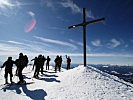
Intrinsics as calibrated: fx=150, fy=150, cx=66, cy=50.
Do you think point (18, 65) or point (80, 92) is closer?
point (80, 92)

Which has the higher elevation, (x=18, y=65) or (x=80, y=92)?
(x=18, y=65)

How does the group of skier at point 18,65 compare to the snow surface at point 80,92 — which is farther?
the group of skier at point 18,65

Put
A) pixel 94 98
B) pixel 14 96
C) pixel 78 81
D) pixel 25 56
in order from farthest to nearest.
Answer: pixel 25 56 < pixel 78 81 < pixel 14 96 < pixel 94 98

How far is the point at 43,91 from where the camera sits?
1208 cm

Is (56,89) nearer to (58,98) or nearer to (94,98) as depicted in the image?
Answer: (58,98)

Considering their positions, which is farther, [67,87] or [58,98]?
[67,87]

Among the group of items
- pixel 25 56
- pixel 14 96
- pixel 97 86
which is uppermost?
pixel 25 56

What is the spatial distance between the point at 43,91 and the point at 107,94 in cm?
500

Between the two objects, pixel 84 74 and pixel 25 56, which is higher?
pixel 25 56

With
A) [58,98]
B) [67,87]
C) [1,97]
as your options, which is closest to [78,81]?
[67,87]

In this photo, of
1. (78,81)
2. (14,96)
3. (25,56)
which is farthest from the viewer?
(25,56)

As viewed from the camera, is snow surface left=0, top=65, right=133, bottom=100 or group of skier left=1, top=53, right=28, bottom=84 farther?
group of skier left=1, top=53, right=28, bottom=84

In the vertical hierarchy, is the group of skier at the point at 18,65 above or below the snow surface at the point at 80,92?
above

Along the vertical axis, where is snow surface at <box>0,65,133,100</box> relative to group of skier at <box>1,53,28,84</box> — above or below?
below
